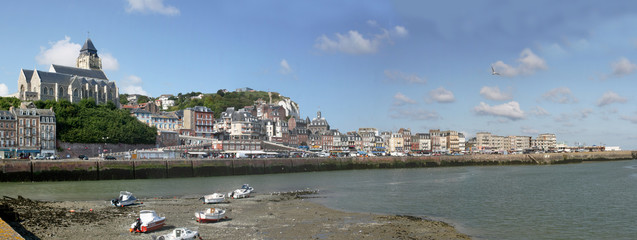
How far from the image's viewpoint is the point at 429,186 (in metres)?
44.5

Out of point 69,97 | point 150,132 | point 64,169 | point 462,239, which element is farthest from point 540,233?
point 69,97

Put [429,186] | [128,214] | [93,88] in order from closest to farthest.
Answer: [128,214], [429,186], [93,88]

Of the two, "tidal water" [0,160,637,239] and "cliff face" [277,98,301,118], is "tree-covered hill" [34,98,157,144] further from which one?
"cliff face" [277,98,301,118]

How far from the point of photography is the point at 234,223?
23406 mm

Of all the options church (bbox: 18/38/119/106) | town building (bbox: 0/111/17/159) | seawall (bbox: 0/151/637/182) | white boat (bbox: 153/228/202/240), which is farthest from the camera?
church (bbox: 18/38/119/106)

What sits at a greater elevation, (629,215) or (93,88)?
(93,88)

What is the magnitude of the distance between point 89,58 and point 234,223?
424 ft

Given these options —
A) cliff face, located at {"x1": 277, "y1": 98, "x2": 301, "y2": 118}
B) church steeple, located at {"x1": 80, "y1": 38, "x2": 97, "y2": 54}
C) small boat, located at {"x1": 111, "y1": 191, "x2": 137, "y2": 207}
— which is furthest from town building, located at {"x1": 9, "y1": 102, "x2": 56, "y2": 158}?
cliff face, located at {"x1": 277, "y1": 98, "x2": 301, "y2": 118}

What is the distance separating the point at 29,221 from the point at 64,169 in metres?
31.2

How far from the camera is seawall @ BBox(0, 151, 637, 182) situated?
49.3 meters

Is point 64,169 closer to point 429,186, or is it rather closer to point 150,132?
point 429,186

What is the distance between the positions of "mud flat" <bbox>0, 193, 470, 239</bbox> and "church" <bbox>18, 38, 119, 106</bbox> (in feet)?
294

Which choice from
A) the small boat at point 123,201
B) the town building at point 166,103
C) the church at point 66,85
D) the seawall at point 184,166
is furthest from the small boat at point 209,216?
the town building at point 166,103

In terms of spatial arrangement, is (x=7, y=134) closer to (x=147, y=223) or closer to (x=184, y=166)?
(x=184, y=166)
